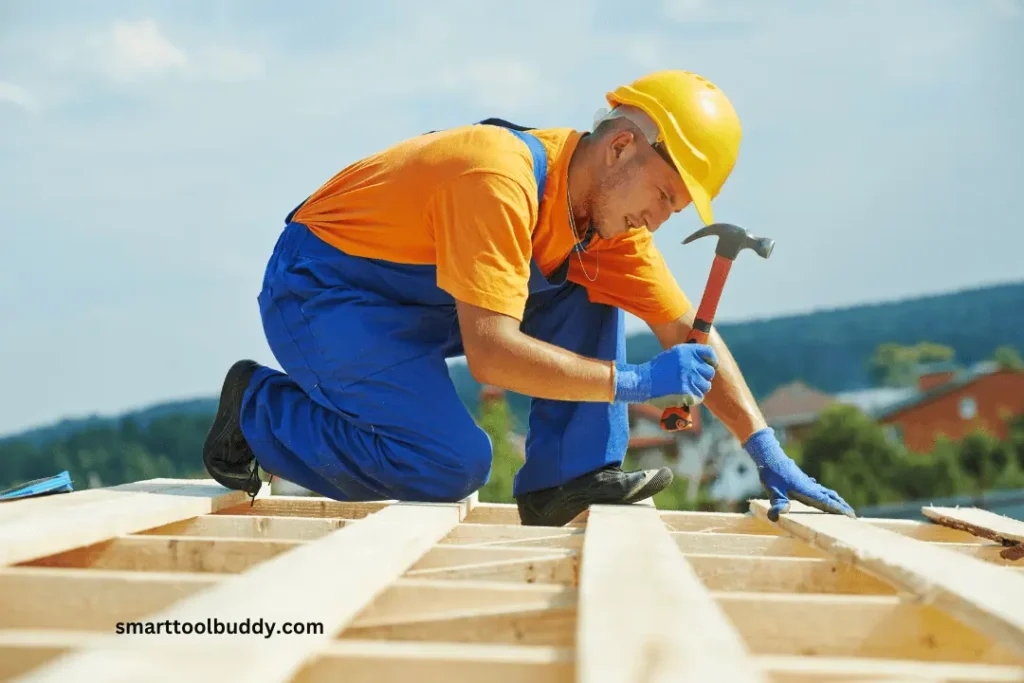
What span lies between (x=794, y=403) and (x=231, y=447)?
68869mm

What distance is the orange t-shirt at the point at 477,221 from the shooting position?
2717 millimetres

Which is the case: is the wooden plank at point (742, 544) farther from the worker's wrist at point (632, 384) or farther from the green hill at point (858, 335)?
the green hill at point (858, 335)

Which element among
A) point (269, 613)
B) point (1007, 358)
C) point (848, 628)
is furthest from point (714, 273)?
point (1007, 358)

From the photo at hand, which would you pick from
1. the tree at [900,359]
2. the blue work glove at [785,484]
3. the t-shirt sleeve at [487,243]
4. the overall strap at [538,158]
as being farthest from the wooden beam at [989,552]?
the tree at [900,359]

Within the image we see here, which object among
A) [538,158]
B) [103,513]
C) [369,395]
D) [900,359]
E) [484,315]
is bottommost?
[103,513]

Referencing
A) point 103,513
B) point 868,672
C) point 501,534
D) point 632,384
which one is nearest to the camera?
point 868,672

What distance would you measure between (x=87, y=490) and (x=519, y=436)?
42.7 m

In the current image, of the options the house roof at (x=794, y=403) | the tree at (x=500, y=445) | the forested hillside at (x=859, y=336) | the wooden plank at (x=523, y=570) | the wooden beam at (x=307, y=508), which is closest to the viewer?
the wooden plank at (x=523, y=570)

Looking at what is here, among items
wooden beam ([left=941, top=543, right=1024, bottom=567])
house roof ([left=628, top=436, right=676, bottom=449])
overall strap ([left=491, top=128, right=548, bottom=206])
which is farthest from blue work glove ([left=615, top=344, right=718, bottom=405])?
house roof ([left=628, top=436, right=676, bottom=449])

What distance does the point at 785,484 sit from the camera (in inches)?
126

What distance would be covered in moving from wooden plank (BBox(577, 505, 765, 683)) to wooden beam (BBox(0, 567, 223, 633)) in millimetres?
699

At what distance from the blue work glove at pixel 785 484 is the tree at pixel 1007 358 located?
2665 inches

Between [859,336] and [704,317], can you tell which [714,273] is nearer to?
[704,317]

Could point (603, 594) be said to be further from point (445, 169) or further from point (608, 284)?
point (608, 284)
